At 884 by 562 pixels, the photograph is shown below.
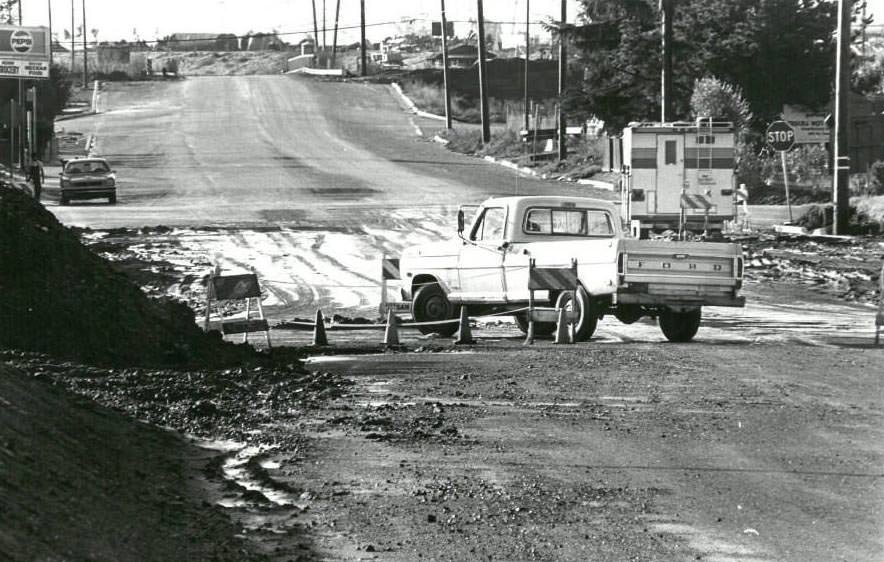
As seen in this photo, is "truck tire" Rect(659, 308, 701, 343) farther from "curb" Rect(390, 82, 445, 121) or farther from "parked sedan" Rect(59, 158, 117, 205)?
"curb" Rect(390, 82, 445, 121)

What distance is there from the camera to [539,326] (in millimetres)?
19391

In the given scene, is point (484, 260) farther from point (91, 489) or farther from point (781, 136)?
point (781, 136)

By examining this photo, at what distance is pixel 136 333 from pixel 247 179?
38.0m

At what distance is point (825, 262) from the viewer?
2839 centimetres

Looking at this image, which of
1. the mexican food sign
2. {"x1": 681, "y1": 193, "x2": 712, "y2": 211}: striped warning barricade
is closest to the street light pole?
the mexican food sign

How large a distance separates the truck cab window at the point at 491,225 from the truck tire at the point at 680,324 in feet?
8.40

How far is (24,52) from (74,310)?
40.0 metres

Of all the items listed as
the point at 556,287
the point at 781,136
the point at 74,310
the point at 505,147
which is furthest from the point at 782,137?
the point at 505,147

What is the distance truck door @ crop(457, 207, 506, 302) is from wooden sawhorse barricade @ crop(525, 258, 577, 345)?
4.47 ft

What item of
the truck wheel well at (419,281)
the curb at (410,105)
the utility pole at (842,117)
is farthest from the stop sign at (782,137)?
the curb at (410,105)

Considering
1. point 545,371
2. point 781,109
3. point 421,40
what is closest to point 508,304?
point 545,371

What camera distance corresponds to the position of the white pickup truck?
1752 cm

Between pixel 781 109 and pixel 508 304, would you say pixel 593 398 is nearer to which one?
pixel 508 304

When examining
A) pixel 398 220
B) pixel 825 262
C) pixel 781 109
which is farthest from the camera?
pixel 781 109
